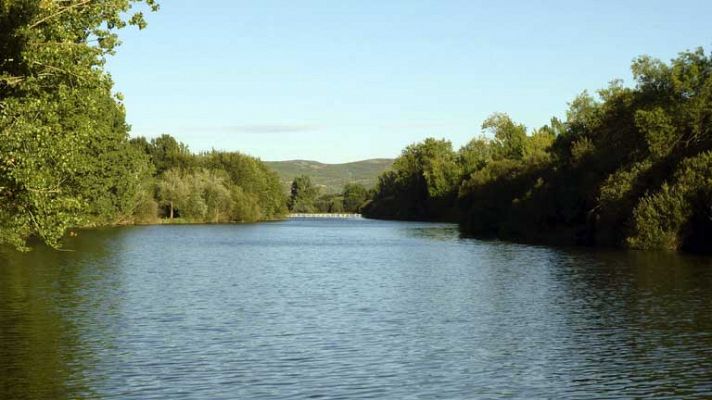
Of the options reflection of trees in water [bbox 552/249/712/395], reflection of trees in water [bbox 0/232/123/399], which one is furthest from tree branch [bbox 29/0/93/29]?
reflection of trees in water [bbox 552/249/712/395]

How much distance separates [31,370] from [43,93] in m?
12.7

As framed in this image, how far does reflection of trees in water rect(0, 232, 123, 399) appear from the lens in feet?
72.3

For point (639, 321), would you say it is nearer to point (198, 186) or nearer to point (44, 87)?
point (44, 87)

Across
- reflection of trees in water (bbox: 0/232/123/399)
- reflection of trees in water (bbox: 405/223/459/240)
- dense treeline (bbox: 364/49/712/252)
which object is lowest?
reflection of trees in water (bbox: 0/232/123/399)

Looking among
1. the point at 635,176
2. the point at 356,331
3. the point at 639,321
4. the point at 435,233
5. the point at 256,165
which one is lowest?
the point at 356,331

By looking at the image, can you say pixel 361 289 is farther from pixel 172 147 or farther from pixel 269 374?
pixel 172 147

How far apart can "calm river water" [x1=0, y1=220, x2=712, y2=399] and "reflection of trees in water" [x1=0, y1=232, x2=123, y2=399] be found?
93 millimetres

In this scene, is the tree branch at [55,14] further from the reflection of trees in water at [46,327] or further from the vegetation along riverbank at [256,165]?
the reflection of trees in water at [46,327]

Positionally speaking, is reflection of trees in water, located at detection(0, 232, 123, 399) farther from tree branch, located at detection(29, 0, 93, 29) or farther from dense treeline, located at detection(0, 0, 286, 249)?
tree branch, located at detection(29, 0, 93, 29)

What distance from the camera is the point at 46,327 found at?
31.0 m

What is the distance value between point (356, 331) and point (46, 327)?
11.3 m

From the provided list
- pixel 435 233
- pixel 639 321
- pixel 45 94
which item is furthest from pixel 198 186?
pixel 639 321

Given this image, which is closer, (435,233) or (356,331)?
(356,331)

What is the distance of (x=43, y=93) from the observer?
32.3m
